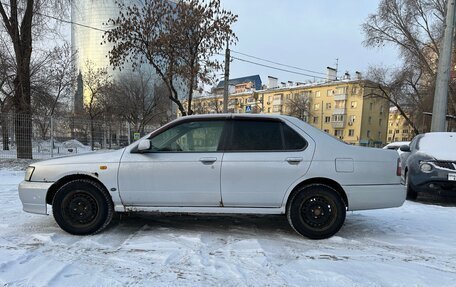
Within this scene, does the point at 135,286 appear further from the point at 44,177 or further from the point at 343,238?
the point at 343,238

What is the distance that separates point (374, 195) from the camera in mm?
4676

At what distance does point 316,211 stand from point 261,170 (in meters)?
0.91

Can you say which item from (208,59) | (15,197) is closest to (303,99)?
(208,59)

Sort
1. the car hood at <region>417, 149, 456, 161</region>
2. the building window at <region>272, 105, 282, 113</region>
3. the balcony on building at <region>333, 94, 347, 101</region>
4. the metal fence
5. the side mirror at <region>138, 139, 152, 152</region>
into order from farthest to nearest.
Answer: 1. the building window at <region>272, 105, 282, 113</region>
2. the balcony on building at <region>333, 94, 347, 101</region>
3. the metal fence
4. the car hood at <region>417, 149, 456, 161</region>
5. the side mirror at <region>138, 139, 152, 152</region>

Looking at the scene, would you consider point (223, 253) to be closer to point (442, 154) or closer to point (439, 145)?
point (442, 154)

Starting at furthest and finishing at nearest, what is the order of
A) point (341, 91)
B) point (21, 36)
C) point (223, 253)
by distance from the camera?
point (341, 91), point (21, 36), point (223, 253)

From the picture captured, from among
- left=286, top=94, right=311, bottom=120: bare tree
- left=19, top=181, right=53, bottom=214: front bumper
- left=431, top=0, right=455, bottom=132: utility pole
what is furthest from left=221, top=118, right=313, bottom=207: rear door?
left=286, top=94, right=311, bottom=120: bare tree

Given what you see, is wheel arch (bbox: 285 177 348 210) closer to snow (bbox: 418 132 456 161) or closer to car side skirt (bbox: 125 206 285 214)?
car side skirt (bbox: 125 206 285 214)

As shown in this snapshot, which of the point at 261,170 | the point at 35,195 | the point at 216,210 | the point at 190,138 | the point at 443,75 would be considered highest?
the point at 443,75

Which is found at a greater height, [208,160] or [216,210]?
[208,160]


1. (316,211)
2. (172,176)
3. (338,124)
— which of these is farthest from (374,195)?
(338,124)

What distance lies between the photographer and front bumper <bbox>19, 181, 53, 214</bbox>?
4.71 metres

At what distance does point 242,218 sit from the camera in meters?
5.75

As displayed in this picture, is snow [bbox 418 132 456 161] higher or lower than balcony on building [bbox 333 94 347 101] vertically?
lower
